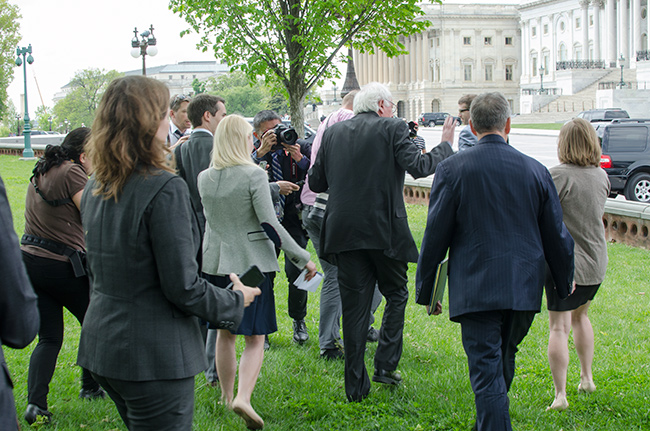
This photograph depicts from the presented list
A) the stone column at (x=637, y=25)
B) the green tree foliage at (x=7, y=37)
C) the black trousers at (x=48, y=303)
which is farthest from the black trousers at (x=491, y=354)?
the stone column at (x=637, y=25)

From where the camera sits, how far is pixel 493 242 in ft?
12.1

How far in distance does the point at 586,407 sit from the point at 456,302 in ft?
5.63

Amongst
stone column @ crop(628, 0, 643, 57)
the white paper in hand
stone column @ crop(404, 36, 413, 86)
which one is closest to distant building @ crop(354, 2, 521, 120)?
stone column @ crop(404, 36, 413, 86)

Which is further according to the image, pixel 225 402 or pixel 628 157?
pixel 628 157

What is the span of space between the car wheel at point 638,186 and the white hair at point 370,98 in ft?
46.6

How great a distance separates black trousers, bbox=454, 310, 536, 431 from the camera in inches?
144

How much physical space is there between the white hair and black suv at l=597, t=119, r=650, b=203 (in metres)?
14.0

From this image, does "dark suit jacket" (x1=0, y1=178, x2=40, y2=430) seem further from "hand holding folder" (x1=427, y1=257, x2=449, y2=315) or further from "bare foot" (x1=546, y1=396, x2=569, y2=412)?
"bare foot" (x1=546, y1=396, x2=569, y2=412)

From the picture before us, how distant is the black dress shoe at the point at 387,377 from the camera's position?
16.6 ft

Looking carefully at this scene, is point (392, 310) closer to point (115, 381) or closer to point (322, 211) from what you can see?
point (322, 211)

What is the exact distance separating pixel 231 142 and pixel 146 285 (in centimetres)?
186

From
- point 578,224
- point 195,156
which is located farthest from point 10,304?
point 578,224

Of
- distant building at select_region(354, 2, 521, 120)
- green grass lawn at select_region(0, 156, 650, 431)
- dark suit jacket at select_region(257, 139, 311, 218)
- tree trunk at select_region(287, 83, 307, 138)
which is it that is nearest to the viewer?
green grass lawn at select_region(0, 156, 650, 431)

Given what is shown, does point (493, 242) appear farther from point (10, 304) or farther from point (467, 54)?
point (467, 54)
